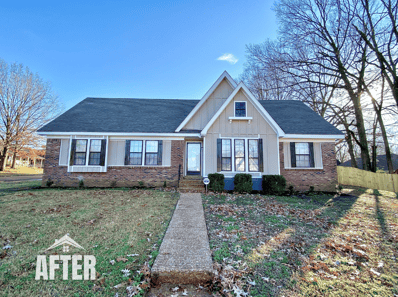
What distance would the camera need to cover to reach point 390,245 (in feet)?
14.2

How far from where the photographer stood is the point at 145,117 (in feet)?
42.2

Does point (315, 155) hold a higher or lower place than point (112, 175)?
higher

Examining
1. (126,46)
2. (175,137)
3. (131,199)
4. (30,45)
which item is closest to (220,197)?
(131,199)

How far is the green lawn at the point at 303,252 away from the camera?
2.75 meters

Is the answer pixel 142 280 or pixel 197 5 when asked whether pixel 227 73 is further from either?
pixel 142 280

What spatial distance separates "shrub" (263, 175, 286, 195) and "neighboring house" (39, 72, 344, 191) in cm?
51

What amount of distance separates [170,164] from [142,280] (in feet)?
29.1

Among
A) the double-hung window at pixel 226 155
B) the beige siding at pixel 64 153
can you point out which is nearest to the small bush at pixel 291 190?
the double-hung window at pixel 226 155

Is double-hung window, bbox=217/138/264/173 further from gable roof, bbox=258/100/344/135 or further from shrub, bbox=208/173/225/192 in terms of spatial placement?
gable roof, bbox=258/100/344/135

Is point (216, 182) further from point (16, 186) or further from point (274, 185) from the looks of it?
point (16, 186)

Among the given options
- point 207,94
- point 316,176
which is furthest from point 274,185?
point 207,94

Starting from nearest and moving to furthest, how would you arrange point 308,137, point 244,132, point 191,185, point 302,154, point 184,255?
point 184,255 < point 191,185 < point 244,132 < point 308,137 < point 302,154

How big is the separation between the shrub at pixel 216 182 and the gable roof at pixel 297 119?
507 cm

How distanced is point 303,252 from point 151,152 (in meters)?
9.48
